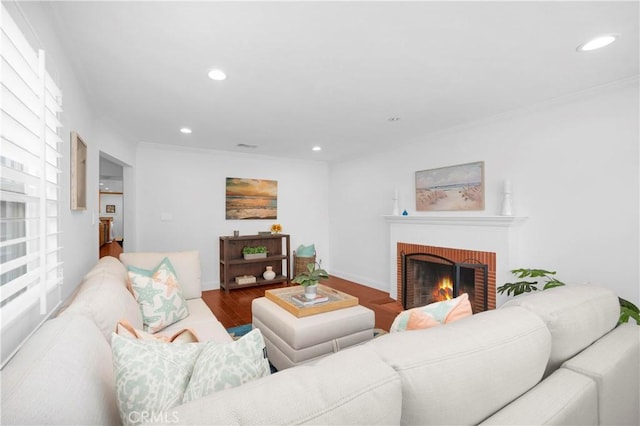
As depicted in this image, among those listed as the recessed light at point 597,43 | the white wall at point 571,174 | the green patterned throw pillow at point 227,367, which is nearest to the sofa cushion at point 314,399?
the green patterned throw pillow at point 227,367

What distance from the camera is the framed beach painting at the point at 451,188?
3.49 meters

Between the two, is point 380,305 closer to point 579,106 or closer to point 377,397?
point 579,106

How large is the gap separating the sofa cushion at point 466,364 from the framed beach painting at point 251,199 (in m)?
4.53

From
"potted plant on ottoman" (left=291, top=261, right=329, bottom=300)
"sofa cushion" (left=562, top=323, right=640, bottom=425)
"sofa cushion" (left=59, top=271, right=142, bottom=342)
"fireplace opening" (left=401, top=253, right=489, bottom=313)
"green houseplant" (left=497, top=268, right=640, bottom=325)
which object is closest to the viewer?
"sofa cushion" (left=562, top=323, right=640, bottom=425)

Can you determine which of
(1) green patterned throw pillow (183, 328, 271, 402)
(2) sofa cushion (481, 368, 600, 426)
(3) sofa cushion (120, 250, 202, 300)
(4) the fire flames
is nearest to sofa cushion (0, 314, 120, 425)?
(1) green patterned throw pillow (183, 328, 271, 402)

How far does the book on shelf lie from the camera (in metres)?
2.54

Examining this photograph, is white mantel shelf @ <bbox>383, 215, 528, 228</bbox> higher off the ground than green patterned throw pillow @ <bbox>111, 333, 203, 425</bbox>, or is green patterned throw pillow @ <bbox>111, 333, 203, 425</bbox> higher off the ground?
white mantel shelf @ <bbox>383, 215, 528, 228</bbox>

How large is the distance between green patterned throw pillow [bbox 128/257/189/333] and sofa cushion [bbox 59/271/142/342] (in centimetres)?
22

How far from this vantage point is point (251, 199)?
5.29 m

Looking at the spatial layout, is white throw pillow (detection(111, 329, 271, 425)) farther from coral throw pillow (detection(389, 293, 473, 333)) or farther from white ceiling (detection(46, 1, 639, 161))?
white ceiling (detection(46, 1, 639, 161))

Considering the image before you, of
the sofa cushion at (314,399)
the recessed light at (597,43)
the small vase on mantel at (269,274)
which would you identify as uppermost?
the recessed light at (597,43)

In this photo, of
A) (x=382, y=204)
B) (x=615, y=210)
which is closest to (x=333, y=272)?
(x=382, y=204)

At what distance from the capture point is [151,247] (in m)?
4.51

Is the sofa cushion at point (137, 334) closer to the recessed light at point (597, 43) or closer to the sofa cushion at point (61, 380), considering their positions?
the sofa cushion at point (61, 380)
